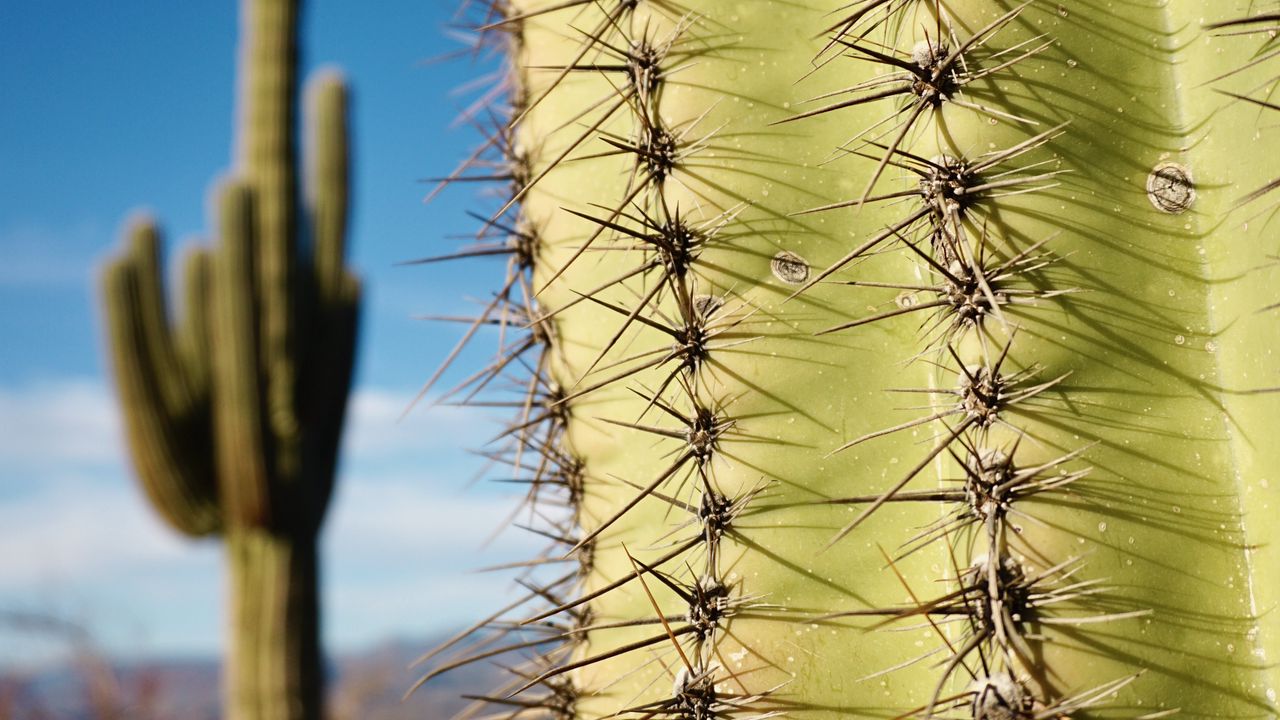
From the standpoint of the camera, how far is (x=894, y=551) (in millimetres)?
1343

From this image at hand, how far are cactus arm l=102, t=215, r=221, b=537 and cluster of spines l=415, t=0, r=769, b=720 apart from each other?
698 cm

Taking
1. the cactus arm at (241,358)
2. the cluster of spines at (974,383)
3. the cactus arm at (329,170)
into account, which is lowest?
the cluster of spines at (974,383)

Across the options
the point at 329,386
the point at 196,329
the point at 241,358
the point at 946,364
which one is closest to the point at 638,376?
the point at 946,364

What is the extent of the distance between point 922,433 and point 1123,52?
1.85ft

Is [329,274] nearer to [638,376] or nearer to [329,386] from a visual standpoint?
[329,386]

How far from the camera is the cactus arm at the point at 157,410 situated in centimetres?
805

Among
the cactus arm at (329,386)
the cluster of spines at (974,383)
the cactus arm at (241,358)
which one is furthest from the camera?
the cactus arm at (329,386)

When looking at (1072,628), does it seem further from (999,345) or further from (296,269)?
(296,269)

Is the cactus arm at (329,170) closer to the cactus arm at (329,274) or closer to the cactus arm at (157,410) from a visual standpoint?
the cactus arm at (329,274)

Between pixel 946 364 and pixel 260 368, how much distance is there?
7.08 meters

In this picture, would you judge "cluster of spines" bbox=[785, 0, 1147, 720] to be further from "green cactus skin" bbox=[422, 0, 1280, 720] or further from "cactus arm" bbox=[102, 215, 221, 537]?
"cactus arm" bbox=[102, 215, 221, 537]

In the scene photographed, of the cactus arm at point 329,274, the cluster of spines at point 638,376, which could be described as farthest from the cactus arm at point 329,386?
the cluster of spines at point 638,376

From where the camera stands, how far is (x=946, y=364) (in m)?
1.32

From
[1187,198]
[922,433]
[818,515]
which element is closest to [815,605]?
[818,515]
